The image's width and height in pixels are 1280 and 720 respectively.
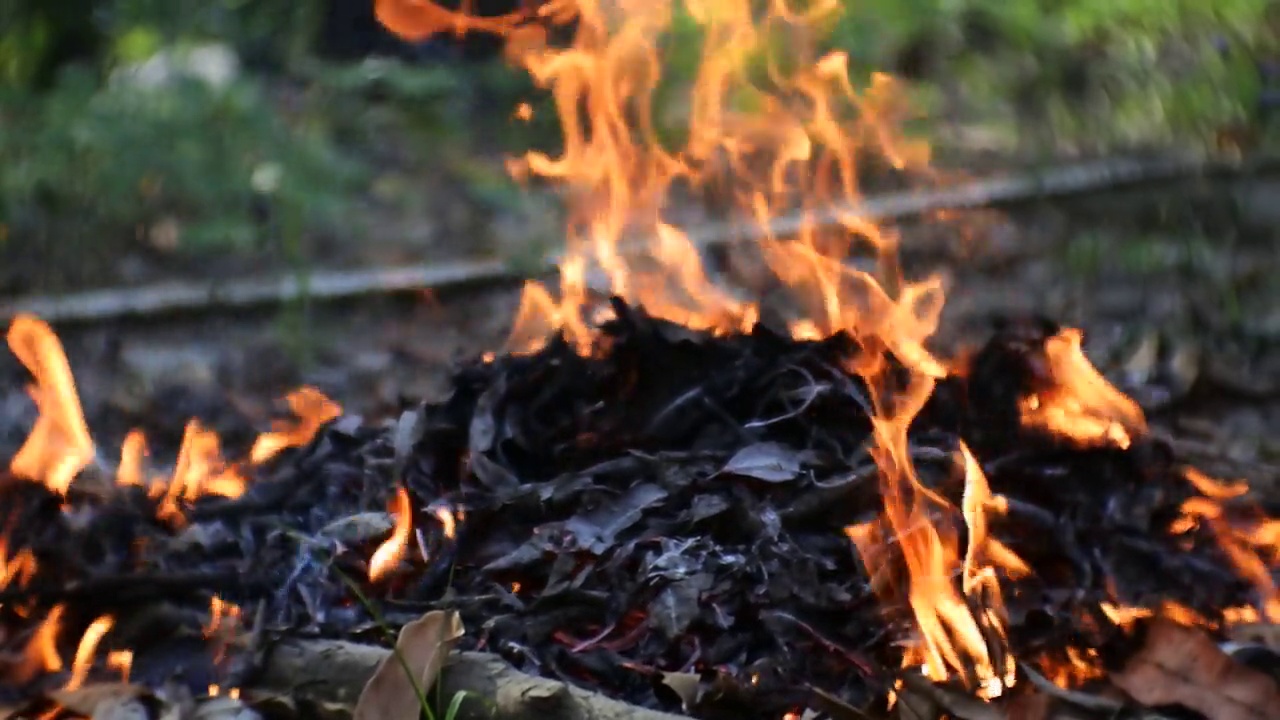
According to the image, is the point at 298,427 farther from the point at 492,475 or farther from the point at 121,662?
the point at 121,662

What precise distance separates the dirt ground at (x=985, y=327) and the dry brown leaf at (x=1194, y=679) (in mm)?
1264

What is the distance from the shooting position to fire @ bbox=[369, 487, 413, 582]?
193 cm

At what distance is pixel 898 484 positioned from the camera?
190cm

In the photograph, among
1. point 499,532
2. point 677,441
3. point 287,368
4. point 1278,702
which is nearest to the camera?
point 1278,702

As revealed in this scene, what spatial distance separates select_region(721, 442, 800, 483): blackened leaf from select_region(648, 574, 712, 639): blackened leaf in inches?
9.0

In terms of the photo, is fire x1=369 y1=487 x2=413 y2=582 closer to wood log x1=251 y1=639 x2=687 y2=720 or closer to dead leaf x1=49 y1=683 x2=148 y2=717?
wood log x1=251 y1=639 x2=687 y2=720

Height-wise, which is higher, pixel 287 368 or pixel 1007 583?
pixel 1007 583

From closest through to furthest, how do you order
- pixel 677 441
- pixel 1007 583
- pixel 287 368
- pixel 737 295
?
1. pixel 1007 583
2. pixel 677 441
3. pixel 287 368
4. pixel 737 295

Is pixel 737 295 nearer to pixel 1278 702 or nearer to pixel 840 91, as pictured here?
pixel 840 91

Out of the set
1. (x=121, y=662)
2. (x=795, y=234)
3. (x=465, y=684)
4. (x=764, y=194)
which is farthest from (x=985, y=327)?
(x=121, y=662)

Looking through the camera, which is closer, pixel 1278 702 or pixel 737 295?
pixel 1278 702

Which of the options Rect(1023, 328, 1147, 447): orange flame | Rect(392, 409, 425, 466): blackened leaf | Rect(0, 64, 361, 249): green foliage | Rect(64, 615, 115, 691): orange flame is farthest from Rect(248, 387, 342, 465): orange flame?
Rect(1023, 328, 1147, 447): orange flame

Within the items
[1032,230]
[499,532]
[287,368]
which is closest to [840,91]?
[1032,230]

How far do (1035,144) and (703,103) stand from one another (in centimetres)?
111
